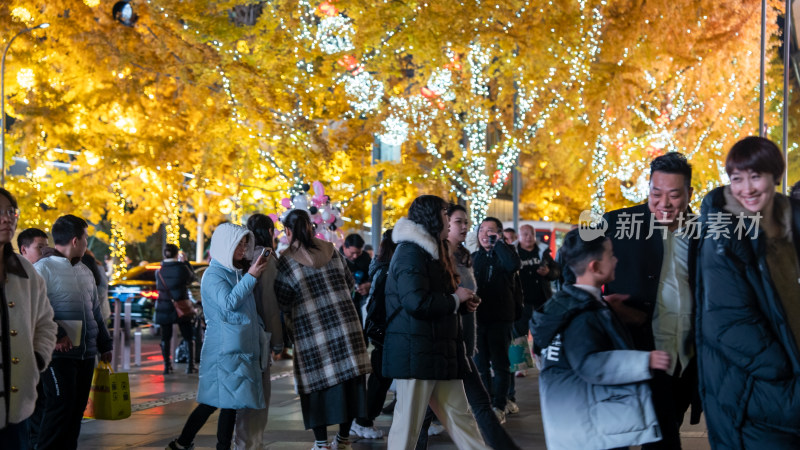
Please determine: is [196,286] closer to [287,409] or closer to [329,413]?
[287,409]

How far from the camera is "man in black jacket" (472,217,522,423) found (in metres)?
9.94

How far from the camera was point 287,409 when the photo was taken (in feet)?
36.2

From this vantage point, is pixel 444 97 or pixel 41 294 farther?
pixel 444 97

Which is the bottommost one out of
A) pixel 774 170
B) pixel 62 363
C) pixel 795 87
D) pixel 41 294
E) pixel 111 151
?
pixel 62 363

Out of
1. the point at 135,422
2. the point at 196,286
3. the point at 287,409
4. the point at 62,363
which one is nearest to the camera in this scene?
the point at 62,363

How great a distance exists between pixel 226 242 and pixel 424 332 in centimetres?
149

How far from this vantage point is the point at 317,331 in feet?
25.1

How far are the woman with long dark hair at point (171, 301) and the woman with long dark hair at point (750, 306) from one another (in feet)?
38.5

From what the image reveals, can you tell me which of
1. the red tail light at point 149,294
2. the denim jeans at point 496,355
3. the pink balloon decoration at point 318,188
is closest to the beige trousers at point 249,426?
the denim jeans at point 496,355

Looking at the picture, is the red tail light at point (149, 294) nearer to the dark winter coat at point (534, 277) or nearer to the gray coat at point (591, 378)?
the dark winter coat at point (534, 277)

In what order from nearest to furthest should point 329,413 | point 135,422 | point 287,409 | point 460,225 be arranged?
point 329,413
point 460,225
point 135,422
point 287,409

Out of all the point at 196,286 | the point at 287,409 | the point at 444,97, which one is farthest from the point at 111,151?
the point at 287,409

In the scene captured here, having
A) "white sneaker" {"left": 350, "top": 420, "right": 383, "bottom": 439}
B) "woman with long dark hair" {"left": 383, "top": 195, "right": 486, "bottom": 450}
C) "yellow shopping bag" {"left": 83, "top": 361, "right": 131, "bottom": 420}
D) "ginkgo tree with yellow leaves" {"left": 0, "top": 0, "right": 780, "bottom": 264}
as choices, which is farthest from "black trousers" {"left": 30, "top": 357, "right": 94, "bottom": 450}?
"ginkgo tree with yellow leaves" {"left": 0, "top": 0, "right": 780, "bottom": 264}

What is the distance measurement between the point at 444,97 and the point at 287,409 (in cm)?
1539
